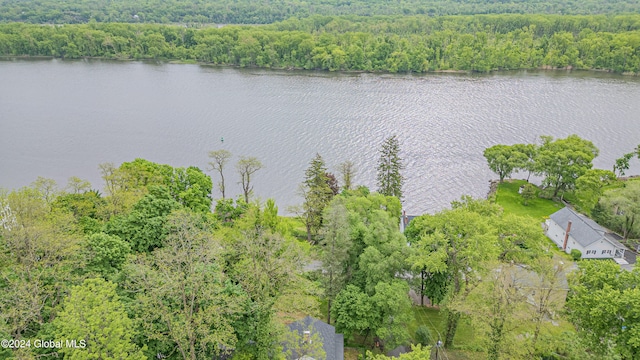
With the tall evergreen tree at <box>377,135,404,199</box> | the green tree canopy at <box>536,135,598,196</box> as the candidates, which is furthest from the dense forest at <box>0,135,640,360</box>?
the green tree canopy at <box>536,135,598,196</box>

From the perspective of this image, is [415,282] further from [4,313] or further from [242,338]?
[4,313]

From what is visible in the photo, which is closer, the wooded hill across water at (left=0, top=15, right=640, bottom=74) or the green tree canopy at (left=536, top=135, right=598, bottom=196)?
the green tree canopy at (left=536, top=135, right=598, bottom=196)

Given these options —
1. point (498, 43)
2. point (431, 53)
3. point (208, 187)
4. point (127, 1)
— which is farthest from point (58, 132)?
point (127, 1)

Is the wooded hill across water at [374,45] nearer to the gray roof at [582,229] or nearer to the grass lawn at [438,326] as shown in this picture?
the gray roof at [582,229]

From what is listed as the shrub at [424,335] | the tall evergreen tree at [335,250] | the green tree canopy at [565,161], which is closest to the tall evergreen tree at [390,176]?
the green tree canopy at [565,161]

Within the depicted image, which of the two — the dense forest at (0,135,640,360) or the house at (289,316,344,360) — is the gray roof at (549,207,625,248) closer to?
the dense forest at (0,135,640,360)

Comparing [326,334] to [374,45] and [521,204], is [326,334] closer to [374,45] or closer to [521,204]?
[521,204]

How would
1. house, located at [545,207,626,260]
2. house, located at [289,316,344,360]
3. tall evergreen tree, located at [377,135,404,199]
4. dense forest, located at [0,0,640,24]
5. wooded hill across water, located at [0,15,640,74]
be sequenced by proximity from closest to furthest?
house, located at [289,316,344,360] → house, located at [545,207,626,260] → tall evergreen tree, located at [377,135,404,199] → wooded hill across water, located at [0,15,640,74] → dense forest, located at [0,0,640,24]
